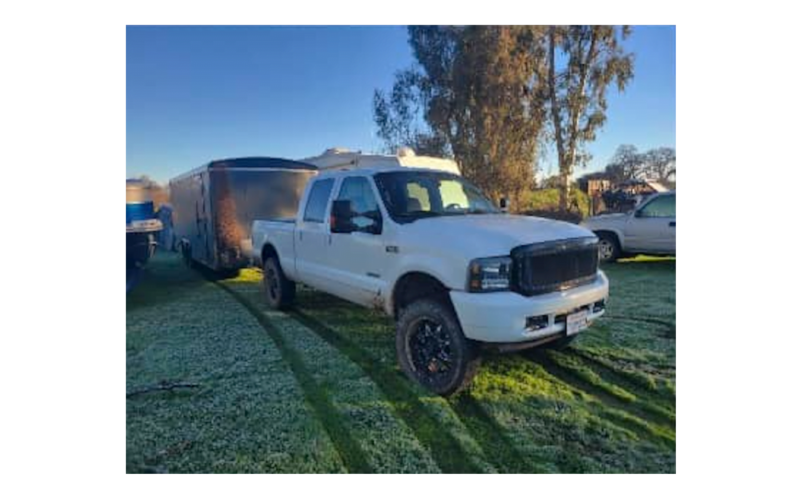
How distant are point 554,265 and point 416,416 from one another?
1374mm

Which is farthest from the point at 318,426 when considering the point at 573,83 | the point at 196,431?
the point at 573,83

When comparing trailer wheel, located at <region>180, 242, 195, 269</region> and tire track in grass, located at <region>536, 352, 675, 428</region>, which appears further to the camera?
trailer wheel, located at <region>180, 242, 195, 269</region>

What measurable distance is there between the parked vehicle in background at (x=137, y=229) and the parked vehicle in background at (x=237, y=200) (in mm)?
1397

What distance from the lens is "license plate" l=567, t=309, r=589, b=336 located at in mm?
2878

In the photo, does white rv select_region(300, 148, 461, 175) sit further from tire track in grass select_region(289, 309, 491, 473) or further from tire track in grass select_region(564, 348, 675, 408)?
tire track in grass select_region(564, 348, 675, 408)

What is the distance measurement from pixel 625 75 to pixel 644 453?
11.1 ft

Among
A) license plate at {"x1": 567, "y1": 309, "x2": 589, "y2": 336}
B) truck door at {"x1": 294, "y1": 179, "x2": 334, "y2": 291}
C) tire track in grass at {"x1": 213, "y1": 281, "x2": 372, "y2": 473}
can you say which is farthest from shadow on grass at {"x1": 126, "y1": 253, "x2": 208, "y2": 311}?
license plate at {"x1": 567, "y1": 309, "x2": 589, "y2": 336}

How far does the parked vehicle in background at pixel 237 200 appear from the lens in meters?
6.20

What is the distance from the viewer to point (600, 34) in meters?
3.83

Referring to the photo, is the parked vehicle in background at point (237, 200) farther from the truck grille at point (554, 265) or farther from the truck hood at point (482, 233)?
the truck grille at point (554, 265)

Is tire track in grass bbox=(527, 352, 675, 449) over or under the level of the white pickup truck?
under

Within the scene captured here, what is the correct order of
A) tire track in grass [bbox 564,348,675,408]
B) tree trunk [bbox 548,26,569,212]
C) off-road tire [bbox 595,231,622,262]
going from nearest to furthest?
tire track in grass [bbox 564,348,675,408], tree trunk [bbox 548,26,569,212], off-road tire [bbox 595,231,622,262]

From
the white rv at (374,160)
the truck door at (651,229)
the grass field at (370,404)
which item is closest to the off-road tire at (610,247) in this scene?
the truck door at (651,229)

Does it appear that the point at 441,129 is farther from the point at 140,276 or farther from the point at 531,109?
the point at 140,276
